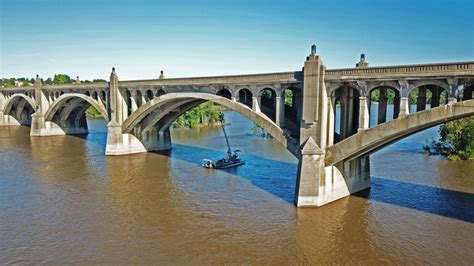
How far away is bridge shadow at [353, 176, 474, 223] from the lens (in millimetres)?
25562

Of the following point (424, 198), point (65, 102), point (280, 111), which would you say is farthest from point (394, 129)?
point (65, 102)

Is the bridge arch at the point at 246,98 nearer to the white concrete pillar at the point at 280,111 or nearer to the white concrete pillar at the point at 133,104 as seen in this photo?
the white concrete pillar at the point at 280,111

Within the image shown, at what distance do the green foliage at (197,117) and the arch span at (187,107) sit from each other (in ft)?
97.5

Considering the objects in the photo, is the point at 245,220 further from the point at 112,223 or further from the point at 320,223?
the point at 112,223

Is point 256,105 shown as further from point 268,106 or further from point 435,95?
point 435,95

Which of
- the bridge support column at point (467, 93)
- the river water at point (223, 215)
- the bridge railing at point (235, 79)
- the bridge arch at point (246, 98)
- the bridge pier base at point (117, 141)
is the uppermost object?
the bridge railing at point (235, 79)

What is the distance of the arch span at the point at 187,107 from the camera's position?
2931 cm

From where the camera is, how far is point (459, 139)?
44125mm

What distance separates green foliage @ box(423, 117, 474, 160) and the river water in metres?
2.59

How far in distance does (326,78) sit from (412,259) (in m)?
12.2

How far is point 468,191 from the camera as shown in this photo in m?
30.3

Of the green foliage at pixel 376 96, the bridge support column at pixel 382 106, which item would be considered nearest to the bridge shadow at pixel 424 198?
the bridge support column at pixel 382 106

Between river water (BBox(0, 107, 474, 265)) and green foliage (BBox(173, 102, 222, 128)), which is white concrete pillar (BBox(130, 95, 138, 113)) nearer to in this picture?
river water (BBox(0, 107, 474, 265))

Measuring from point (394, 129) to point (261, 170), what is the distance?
59.5 feet
